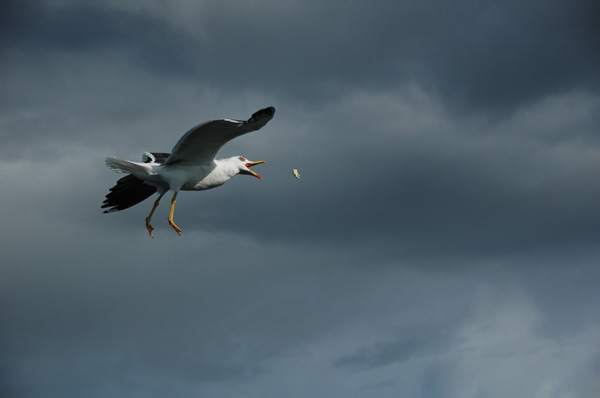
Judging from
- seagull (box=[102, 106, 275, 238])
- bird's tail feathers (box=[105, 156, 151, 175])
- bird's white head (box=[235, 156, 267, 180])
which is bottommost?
bird's tail feathers (box=[105, 156, 151, 175])

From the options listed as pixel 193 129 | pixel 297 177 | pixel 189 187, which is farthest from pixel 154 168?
pixel 297 177

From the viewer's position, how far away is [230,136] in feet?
108

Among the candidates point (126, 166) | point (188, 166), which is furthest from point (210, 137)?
point (126, 166)

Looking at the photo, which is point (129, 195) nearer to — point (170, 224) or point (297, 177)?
point (170, 224)

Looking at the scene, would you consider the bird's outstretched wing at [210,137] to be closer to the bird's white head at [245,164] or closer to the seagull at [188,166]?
the seagull at [188,166]

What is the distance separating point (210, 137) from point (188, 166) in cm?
236

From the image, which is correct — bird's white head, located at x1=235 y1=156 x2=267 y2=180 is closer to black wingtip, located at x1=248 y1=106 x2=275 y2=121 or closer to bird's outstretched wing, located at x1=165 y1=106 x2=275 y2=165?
bird's outstretched wing, located at x1=165 y1=106 x2=275 y2=165

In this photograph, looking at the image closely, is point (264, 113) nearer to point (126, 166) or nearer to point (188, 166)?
point (188, 166)

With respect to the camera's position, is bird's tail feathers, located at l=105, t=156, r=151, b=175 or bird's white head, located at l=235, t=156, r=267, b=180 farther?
bird's white head, located at l=235, t=156, r=267, b=180

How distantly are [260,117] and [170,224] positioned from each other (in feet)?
21.0

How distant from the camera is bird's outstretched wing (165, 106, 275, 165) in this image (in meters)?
30.8

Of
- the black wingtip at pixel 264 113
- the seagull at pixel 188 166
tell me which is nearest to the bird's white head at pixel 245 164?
the seagull at pixel 188 166

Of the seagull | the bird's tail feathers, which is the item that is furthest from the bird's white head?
the bird's tail feathers

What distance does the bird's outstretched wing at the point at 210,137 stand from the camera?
30.8 meters
